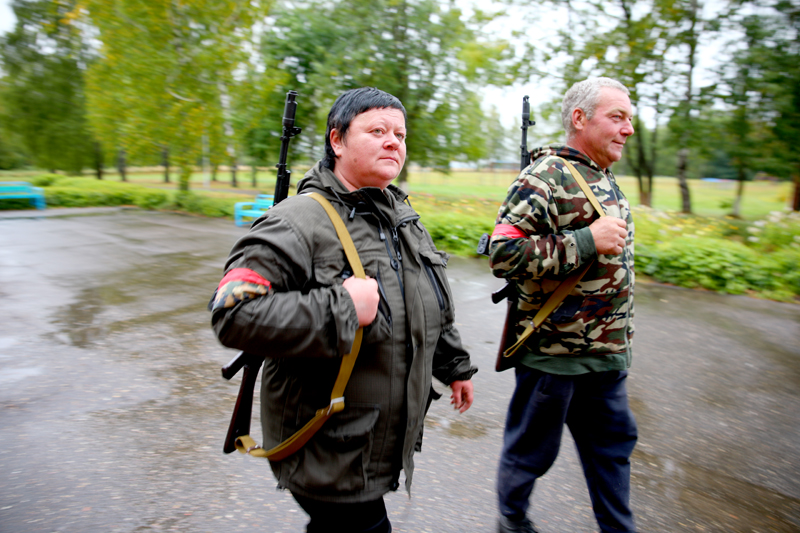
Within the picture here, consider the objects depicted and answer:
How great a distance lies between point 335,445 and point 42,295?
6.63 metres

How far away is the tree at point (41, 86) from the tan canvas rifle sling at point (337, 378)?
32978 millimetres

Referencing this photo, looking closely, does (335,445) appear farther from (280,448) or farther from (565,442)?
(565,442)

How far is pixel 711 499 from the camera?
316 centimetres

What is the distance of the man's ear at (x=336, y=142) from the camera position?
1.76m

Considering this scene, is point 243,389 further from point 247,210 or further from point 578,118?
point 247,210

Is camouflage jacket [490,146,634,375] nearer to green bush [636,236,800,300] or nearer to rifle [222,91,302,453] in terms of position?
rifle [222,91,302,453]

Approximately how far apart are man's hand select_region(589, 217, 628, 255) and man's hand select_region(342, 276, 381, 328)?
1132 millimetres

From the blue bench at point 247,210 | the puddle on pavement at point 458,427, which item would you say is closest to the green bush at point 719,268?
the puddle on pavement at point 458,427

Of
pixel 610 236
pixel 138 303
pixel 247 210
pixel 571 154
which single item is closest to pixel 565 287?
pixel 610 236

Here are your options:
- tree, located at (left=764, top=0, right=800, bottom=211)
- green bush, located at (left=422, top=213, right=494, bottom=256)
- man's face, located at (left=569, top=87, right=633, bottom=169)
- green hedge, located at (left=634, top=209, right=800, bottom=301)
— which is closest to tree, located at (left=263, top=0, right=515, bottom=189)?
green bush, located at (left=422, top=213, right=494, bottom=256)

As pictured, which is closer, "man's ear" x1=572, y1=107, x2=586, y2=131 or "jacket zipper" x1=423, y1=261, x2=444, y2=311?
"jacket zipper" x1=423, y1=261, x2=444, y2=311

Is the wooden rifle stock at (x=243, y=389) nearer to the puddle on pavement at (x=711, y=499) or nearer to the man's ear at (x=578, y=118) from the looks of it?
the man's ear at (x=578, y=118)

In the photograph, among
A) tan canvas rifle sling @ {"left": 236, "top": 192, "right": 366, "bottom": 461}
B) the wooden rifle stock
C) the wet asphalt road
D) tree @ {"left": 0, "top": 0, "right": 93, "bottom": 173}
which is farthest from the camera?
tree @ {"left": 0, "top": 0, "right": 93, "bottom": 173}

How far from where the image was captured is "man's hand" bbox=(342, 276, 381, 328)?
1529mm
